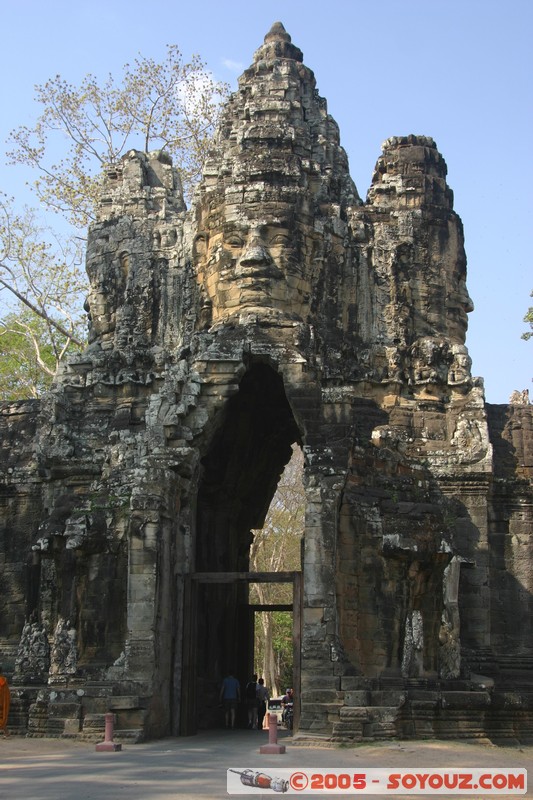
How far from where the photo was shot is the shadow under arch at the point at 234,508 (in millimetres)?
22422

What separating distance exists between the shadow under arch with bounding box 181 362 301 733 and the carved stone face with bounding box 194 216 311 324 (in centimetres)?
128

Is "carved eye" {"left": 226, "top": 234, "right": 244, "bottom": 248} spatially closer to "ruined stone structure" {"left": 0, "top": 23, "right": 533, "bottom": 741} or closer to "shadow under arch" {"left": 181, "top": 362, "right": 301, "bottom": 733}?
"ruined stone structure" {"left": 0, "top": 23, "right": 533, "bottom": 741}

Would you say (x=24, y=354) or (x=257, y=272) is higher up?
(x=24, y=354)

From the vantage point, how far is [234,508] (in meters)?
24.2

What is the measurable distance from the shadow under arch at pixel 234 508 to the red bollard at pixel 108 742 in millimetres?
5461

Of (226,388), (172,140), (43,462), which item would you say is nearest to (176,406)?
(226,388)

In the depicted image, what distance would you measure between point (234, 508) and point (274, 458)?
1356mm

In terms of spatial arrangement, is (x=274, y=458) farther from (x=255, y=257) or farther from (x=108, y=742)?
(x=108, y=742)

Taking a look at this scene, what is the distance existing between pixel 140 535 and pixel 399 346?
6961 millimetres

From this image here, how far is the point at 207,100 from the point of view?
36.6 metres

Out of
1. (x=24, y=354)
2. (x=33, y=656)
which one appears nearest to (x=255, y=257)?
(x=33, y=656)

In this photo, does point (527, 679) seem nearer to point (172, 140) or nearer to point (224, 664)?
point (224, 664)

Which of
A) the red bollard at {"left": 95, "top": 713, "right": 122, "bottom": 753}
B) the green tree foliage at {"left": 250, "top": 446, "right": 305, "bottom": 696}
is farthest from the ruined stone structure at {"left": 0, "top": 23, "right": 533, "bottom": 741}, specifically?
the green tree foliage at {"left": 250, "top": 446, "right": 305, "bottom": 696}

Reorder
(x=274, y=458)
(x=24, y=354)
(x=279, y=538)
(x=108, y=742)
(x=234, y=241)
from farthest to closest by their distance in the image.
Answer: (x=279, y=538), (x=24, y=354), (x=274, y=458), (x=234, y=241), (x=108, y=742)
